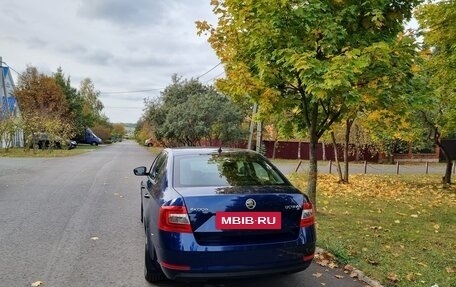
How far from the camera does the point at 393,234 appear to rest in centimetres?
689

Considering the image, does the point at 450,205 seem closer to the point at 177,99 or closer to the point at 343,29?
the point at 343,29

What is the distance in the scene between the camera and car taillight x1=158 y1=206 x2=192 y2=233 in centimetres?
367

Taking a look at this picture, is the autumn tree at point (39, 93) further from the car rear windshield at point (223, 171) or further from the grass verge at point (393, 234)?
the car rear windshield at point (223, 171)

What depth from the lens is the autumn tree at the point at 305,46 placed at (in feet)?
20.4

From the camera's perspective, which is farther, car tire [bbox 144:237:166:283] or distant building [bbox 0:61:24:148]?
distant building [bbox 0:61:24:148]

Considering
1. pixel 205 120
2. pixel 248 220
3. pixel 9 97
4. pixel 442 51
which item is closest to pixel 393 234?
pixel 248 220

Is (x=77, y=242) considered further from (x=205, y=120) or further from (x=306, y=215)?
(x=205, y=120)

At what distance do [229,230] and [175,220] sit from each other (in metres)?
0.49

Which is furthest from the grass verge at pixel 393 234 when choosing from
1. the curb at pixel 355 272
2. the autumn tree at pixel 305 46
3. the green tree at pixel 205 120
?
the green tree at pixel 205 120

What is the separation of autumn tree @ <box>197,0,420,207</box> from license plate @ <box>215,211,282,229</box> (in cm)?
275

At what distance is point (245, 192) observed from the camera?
3.92 meters

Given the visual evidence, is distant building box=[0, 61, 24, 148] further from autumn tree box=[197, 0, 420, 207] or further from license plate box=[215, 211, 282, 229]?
license plate box=[215, 211, 282, 229]

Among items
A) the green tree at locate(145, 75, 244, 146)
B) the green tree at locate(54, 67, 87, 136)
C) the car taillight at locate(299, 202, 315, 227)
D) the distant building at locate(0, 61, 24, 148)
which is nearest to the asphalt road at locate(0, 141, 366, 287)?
the car taillight at locate(299, 202, 315, 227)

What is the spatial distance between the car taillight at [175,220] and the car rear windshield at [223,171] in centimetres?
49
